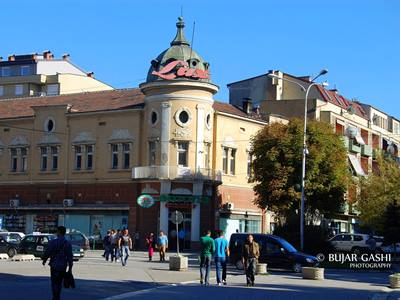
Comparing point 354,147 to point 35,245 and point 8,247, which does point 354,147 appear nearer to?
point 35,245

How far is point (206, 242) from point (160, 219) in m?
28.0

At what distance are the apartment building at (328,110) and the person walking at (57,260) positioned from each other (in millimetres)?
52875

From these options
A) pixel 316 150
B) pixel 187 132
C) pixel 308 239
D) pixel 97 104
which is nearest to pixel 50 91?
pixel 97 104

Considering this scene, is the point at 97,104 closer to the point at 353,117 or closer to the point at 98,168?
the point at 98,168

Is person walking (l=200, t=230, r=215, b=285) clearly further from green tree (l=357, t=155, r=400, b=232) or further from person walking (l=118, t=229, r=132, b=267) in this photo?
green tree (l=357, t=155, r=400, b=232)

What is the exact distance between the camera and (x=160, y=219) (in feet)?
172

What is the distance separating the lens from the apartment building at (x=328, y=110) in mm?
72062

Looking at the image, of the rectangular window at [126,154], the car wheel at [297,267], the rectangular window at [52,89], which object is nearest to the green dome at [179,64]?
the rectangular window at [126,154]

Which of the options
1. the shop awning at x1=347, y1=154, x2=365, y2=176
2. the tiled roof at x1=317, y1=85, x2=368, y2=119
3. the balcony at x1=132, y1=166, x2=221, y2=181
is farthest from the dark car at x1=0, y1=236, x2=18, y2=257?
the shop awning at x1=347, y1=154, x2=365, y2=176

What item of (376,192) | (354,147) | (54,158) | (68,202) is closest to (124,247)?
(68,202)

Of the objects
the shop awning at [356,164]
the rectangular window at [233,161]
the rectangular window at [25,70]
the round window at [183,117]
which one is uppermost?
the rectangular window at [25,70]

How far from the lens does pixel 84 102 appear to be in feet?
200

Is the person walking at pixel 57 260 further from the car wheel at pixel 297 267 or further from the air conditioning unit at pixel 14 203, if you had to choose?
the air conditioning unit at pixel 14 203

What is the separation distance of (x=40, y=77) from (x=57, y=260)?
78.5 m
